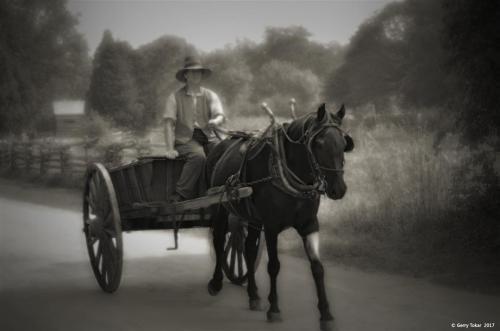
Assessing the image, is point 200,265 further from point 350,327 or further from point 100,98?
point 100,98

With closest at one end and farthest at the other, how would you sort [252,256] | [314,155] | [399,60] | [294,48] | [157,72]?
[314,155] → [252,256] → [399,60] → [157,72] → [294,48]

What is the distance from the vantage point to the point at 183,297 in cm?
583

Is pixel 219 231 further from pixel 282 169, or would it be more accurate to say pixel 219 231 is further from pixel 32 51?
pixel 32 51

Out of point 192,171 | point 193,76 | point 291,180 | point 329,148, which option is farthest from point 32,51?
point 329,148

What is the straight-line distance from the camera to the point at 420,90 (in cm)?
1473

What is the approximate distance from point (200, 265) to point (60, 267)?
1.86 m

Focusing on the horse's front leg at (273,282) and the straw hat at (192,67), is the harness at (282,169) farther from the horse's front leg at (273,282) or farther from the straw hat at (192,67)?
the straw hat at (192,67)

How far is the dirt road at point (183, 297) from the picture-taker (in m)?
4.85

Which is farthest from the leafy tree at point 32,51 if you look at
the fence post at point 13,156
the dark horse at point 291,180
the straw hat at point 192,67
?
the fence post at point 13,156

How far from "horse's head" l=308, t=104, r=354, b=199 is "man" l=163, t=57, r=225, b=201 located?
5.80 ft

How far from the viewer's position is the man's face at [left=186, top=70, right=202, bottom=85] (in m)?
6.15

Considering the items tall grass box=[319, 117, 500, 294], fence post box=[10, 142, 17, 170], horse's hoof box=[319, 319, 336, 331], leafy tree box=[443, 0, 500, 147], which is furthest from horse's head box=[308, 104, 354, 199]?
fence post box=[10, 142, 17, 170]

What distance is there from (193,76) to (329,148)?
8.15 feet

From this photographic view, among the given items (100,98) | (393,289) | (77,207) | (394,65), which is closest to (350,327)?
(393,289)
